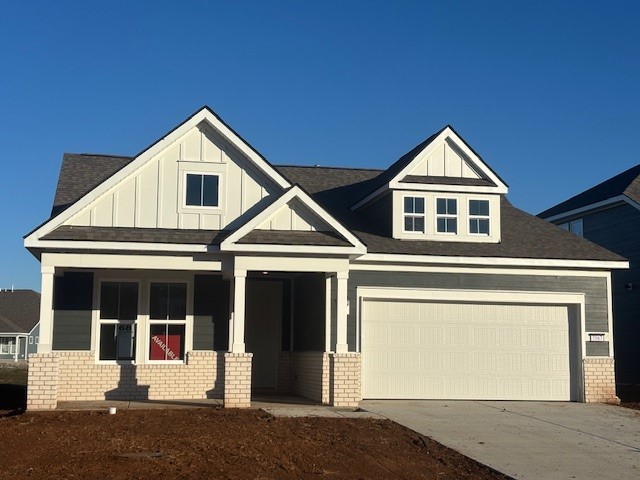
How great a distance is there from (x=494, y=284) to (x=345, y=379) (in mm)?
4865

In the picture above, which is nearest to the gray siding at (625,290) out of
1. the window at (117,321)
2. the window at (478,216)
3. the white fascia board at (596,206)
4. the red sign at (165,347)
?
the white fascia board at (596,206)

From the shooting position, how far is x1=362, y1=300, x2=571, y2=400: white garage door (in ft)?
62.1

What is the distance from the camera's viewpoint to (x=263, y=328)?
21219mm

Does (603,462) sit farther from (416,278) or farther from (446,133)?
(446,133)

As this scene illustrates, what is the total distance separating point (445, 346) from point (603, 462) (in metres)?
7.67

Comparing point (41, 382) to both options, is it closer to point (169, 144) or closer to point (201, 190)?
point (201, 190)

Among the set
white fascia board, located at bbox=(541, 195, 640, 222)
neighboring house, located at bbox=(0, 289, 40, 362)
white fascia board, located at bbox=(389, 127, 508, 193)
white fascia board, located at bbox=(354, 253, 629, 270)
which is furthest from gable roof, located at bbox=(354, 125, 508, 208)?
neighboring house, located at bbox=(0, 289, 40, 362)

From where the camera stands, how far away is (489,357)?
763 inches

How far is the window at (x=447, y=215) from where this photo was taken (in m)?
20.4

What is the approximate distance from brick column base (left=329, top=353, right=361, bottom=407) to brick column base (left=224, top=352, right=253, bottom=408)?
1960 mm

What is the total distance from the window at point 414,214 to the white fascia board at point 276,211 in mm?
3443

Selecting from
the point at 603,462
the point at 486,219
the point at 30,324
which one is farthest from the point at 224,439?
the point at 30,324

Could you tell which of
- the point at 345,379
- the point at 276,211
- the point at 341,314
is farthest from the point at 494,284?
the point at 276,211

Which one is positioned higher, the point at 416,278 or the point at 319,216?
the point at 319,216
